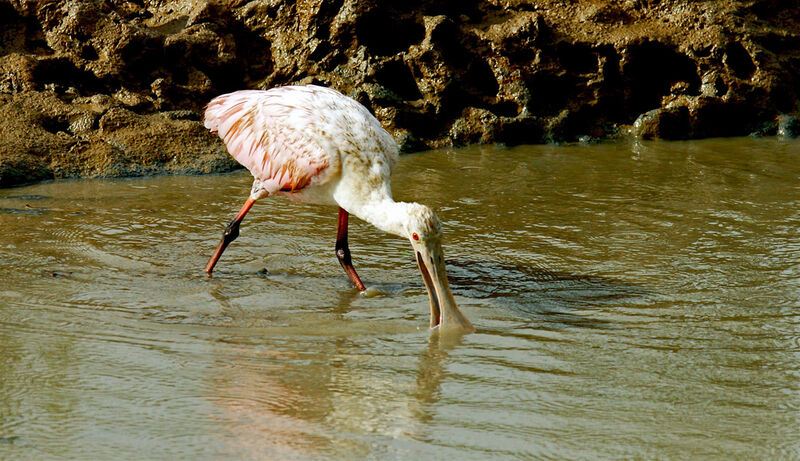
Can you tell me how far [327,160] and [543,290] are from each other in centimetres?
141

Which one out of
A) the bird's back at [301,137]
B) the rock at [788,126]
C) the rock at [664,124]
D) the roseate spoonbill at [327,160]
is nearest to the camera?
the roseate spoonbill at [327,160]

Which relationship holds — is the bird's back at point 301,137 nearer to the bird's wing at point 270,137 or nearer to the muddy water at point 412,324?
the bird's wing at point 270,137

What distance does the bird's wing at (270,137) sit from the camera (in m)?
5.67

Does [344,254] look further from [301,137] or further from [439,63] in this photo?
[439,63]

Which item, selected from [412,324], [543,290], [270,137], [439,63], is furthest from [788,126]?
[412,324]

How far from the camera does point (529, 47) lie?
9.83 metres

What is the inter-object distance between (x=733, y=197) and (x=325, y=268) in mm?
3354

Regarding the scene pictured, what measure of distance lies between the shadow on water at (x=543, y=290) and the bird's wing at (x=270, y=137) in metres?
1.09

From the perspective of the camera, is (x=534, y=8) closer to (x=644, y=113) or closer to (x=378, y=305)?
(x=644, y=113)

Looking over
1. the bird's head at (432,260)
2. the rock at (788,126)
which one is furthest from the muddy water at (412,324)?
the rock at (788,126)

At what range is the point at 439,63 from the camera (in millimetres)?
9578

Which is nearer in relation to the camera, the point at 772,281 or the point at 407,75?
the point at 772,281

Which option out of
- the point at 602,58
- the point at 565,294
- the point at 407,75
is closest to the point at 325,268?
the point at 565,294

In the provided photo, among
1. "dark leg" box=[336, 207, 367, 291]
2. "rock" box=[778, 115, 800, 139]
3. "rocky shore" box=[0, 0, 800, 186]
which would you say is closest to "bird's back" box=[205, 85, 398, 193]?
"dark leg" box=[336, 207, 367, 291]
